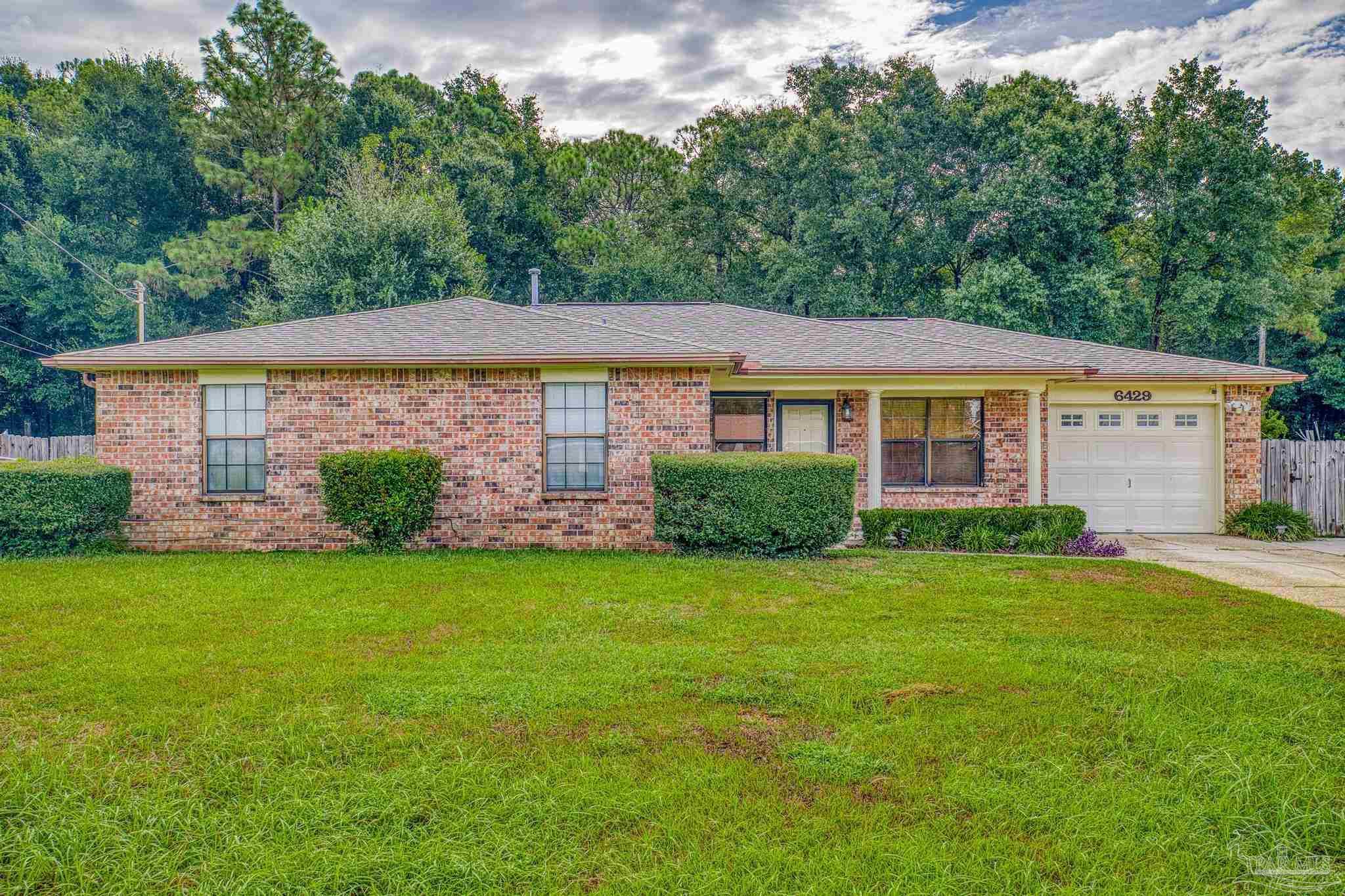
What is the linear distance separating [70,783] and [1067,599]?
7.29m

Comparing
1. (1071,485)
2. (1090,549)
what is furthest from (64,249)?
(1090,549)

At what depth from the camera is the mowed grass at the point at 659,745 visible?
2.68m

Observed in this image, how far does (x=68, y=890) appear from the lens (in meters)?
2.54

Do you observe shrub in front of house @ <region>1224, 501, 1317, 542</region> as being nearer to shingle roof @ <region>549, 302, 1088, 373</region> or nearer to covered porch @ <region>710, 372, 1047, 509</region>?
covered porch @ <region>710, 372, 1047, 509</region>

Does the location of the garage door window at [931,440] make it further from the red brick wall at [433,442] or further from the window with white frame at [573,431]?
the window with white frame at [573,431]

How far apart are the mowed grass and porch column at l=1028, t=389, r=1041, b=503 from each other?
17.6ft

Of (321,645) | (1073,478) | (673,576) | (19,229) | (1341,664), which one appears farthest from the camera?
(19,229)

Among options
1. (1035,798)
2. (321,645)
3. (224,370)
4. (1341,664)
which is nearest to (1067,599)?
(1341,664)

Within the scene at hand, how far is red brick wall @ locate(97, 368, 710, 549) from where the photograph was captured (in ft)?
33.4

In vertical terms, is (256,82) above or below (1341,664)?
above

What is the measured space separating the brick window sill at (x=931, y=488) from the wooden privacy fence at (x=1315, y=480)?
5.48 m

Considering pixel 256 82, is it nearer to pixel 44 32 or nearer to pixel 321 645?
pixel 44 32

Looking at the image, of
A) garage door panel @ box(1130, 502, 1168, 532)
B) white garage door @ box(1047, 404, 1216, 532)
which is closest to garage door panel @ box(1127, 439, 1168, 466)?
white garage door @ box(1047, 404, 1216, 532)

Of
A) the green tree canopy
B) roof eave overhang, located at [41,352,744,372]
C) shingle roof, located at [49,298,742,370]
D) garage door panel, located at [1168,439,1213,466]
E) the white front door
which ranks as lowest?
garage door panel, located at [1168,439,1213,466]
